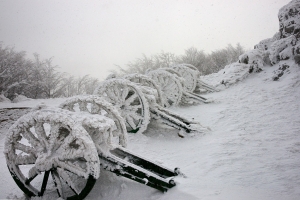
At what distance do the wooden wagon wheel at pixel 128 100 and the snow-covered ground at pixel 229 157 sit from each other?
1.09 feet

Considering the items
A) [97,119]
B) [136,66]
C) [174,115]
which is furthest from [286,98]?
[136,66]

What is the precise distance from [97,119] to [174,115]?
120 inches

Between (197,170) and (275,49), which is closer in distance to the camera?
(197,170)

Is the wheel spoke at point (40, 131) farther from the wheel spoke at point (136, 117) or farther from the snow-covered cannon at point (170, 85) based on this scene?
the snow-covered cannon at point (170, 85)

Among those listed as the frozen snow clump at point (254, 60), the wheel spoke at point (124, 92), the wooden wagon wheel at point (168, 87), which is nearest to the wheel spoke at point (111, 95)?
the wheel spoke at point (124, 92)

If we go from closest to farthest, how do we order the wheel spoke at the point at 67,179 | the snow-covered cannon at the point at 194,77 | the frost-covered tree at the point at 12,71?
1. the wheel spoke at the point at 67,179
2. the snow-covered cannon at the point at 194,77
3. the frost-covered tree at the point at 12,71

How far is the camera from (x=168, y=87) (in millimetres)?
7535

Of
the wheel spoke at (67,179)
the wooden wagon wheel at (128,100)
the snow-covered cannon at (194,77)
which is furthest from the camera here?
the snow-covered cannon at (194,77)

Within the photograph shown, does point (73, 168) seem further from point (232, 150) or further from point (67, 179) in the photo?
point (232, 150)

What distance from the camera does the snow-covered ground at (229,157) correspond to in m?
2.32

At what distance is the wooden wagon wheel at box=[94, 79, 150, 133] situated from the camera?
15.1 ft

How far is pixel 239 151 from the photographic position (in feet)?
10.9

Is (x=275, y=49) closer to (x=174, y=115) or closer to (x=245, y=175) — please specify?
(x=174, y=115)

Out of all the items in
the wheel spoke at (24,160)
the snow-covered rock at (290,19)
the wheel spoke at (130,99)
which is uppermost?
the snow-covered rock at (290,19)
